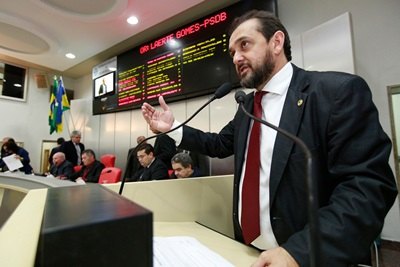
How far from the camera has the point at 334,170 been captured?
59 cm

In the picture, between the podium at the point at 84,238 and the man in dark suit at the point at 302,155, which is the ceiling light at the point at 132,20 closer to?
the man in dark suit at the point at 302,155

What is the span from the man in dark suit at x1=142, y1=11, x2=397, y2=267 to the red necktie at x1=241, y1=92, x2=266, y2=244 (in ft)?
0.05

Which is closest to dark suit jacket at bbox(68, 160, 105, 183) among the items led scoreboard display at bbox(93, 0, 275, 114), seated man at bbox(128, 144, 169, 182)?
seated man at bbox(128, 144, 169, 182)

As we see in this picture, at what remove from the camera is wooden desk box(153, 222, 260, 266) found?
0.53 metres

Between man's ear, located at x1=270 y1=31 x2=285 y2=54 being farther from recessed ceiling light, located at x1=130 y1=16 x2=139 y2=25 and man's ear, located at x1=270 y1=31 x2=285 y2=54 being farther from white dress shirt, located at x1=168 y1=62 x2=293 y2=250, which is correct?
recessed ceiling light, located at x1=130 y1=16 x2=139 y2=25

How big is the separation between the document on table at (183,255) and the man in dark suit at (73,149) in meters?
4.67

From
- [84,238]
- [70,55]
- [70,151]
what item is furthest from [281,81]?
[70,55]

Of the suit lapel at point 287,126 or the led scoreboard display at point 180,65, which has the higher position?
the led scoreboard display at point 180,65

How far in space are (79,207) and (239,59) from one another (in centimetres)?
77

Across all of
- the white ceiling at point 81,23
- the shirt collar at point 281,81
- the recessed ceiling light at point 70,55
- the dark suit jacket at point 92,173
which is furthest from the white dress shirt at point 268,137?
the recessed ceiling light at point 70,55

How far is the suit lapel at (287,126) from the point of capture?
0.66 metres

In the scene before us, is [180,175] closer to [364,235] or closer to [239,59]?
[239,59]

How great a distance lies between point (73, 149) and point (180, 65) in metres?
2.92

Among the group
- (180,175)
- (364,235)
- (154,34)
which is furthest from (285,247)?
(154,34)
